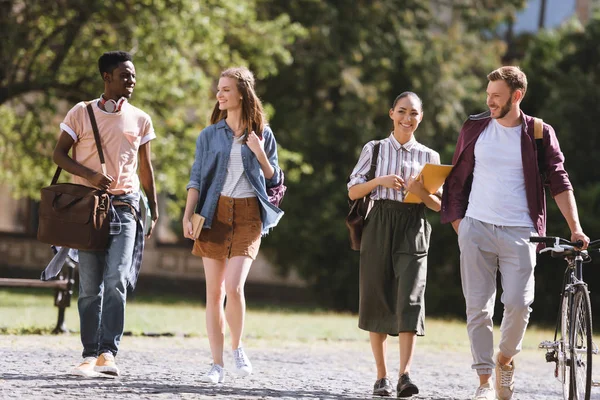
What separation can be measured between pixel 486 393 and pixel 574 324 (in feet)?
2.40

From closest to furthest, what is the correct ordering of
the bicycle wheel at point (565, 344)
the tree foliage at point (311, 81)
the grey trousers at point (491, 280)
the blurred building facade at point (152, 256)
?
the bicycle wheel at point (565, 344) → the grey trousers at point (491, 280) → the tree foliage at point (311, 81) → the blurred building facade at point (152, 256)

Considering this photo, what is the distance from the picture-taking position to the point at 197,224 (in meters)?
7.54

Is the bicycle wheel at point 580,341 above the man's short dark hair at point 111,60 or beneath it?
beneath

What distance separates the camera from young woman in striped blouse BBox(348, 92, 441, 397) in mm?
7504

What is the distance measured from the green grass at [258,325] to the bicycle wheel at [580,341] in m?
6.19

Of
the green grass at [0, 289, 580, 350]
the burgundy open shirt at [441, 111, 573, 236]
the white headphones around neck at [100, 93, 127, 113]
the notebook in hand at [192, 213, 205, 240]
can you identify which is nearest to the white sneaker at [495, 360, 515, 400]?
the burgundy open shirt at [441, 111, 573, 236]

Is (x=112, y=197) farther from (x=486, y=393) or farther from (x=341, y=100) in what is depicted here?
(x=341, y=100)

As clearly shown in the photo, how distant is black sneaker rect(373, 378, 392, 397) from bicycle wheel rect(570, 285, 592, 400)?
1222 millimetres

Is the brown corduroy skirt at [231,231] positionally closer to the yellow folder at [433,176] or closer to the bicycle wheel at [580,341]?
the yellow folder at [433,176]

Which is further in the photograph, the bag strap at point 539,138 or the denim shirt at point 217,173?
the denim shirt at point 217,173

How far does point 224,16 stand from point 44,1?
3.12 metres

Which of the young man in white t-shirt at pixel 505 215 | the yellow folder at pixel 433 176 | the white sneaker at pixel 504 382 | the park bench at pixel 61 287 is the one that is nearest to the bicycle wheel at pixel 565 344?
the young man in white t-shirt at pixel 505 215

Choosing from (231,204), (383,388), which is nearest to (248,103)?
(231,204)

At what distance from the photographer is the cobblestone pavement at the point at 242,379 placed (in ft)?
23.3
